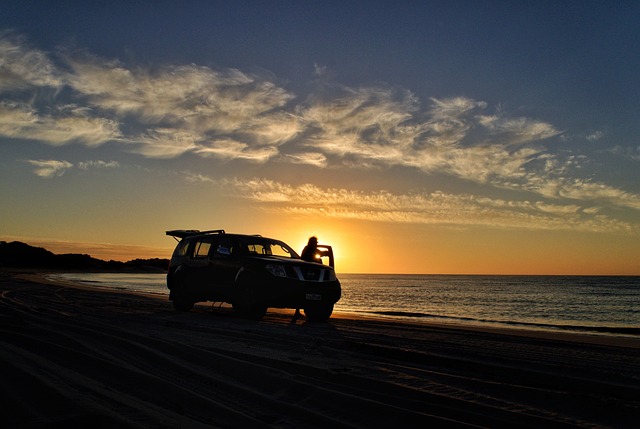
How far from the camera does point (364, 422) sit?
354 cm

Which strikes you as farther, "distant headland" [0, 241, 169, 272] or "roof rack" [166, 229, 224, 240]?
"distant headland" [0, 241, 169, 272]

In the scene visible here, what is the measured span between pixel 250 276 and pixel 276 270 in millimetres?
717

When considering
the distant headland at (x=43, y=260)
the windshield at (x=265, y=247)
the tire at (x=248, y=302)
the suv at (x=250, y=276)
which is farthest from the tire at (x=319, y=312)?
the distant headland at (x=43, y=260)

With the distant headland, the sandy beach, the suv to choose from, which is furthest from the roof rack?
the distant headland

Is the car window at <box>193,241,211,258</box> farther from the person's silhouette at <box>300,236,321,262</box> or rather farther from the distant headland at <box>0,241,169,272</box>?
the distant headland at <box>0,241,169,272</box>

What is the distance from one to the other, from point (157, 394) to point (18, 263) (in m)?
147

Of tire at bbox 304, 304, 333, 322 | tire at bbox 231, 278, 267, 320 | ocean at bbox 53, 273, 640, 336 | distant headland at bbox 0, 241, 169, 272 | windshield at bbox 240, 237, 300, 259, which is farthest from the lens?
distant headland at bbox 0, 241, 169, 272

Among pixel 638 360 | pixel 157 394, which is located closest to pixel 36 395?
pixel 157 394

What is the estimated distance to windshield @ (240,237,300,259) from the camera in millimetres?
12908

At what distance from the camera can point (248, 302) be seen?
12.0m

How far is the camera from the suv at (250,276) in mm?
11828

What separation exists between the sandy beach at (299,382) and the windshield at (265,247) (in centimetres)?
473

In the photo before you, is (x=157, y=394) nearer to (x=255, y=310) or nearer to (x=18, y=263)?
(x=255, y=310)

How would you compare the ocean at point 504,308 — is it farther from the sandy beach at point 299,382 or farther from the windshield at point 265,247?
the sandy beach at point 299,382
